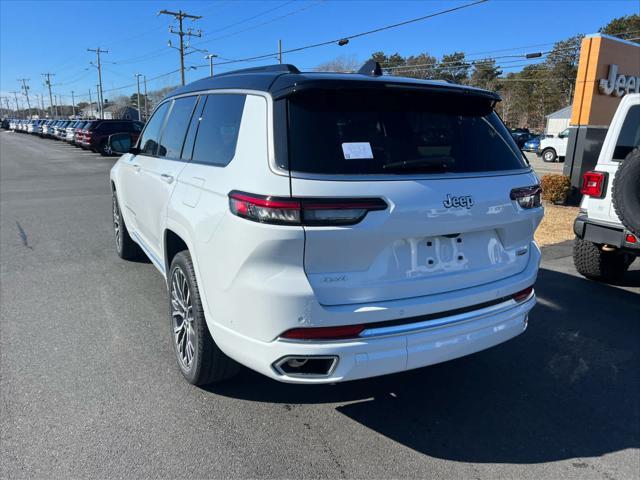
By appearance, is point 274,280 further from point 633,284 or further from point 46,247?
point 46,247

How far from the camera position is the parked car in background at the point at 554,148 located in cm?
2919

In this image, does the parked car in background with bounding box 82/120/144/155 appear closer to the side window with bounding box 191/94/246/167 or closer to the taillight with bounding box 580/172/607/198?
the taillight with bounding box 580/172/607/198

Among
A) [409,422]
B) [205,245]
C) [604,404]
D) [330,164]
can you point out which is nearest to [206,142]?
[205,245]

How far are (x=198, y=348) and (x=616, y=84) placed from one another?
1319 centimetres

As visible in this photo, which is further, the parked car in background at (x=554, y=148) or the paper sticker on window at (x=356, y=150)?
the parked car in background at (x=554, y=148)

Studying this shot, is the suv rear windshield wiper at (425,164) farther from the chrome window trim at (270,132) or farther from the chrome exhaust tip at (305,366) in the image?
the chrome exhaust tip at (305,366)

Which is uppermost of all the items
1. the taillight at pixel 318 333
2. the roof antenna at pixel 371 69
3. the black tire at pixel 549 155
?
the roof antenna at pixel 371 69

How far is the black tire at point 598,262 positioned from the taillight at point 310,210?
4297 mm

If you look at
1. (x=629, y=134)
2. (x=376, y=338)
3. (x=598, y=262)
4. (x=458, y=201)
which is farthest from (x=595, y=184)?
(x=376, y=338)

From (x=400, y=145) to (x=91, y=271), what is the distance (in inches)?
174

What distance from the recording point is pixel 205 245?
2.69 metres

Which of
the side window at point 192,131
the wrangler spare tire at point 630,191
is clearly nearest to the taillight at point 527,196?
the wrangler spare tire at point 630,191

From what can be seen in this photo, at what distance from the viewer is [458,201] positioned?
8.41 feet

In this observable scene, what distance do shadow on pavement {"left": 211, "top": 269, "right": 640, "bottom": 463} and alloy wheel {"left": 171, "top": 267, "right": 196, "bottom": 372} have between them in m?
0.31
